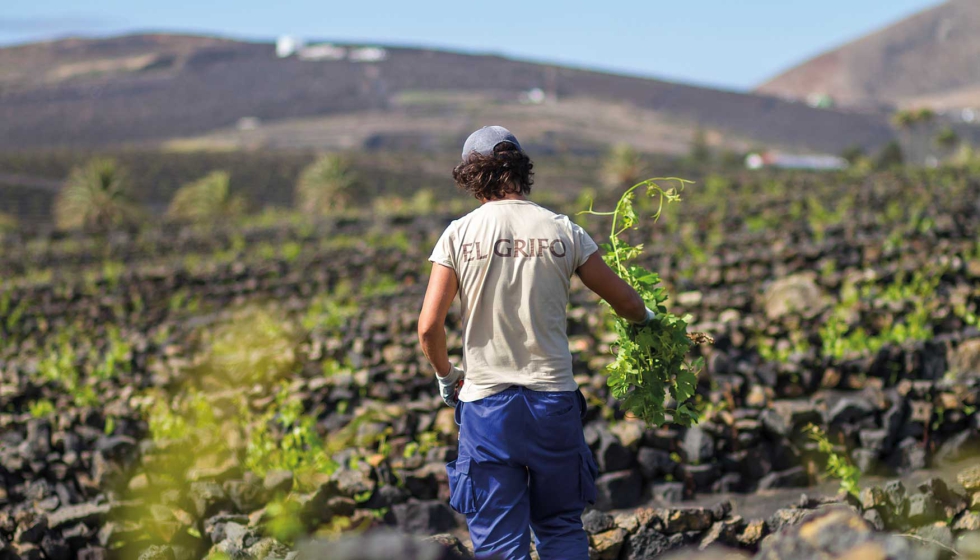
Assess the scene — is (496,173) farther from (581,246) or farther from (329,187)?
(329,187)

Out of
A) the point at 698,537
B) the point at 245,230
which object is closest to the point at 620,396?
the point at 698,537

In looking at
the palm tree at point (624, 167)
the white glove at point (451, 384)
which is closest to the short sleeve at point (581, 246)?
the white glove at point (451, 384)

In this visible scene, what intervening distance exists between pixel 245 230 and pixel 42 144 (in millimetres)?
166038

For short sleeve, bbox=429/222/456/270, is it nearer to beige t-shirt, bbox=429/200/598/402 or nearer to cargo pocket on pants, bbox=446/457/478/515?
beige t-shirt, bbox=429/200/598/402

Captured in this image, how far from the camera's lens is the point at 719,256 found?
1292 cm

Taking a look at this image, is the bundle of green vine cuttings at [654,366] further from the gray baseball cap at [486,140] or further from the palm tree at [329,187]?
the palm tree at [329,187]

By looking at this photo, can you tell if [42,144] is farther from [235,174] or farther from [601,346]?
[601,346]

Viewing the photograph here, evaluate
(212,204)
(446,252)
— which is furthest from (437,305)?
(212,204)

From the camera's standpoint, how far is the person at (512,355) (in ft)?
10.6

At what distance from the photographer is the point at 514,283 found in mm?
3262

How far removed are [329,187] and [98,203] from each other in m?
6.91

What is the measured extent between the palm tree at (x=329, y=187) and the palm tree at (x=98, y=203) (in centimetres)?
543

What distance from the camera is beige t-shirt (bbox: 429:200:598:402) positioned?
324cm

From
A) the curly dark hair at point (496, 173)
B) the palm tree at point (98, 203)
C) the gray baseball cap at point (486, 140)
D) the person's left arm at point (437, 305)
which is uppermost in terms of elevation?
the gray baseball cap at point (486, 140)
